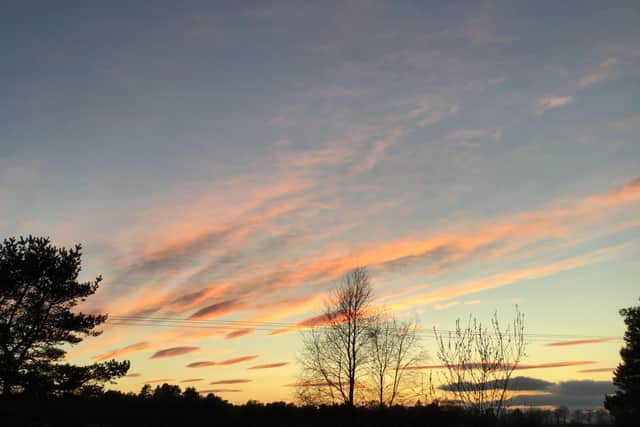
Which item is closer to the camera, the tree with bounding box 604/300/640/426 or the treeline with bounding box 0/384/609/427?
the treeline with bounding box 0/384/609/427

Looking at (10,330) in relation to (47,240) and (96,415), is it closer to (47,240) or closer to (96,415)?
(47,240)

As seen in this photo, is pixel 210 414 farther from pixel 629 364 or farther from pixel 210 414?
pixel 629 364

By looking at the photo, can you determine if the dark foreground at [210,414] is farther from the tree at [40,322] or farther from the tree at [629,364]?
the tree at [629,364]

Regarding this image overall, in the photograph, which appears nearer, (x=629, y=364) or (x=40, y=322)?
(x=40, y=322)

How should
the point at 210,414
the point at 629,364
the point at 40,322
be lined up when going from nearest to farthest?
the point at 40,322, the point at 629,364, the point at 210,414

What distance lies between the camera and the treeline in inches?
845

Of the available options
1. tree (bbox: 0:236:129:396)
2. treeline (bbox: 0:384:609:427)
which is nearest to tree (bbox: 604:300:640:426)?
treeline (bbox: 0:384:609:427)

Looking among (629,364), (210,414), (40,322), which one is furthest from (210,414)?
(629,364)

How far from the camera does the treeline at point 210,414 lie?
2147 cm

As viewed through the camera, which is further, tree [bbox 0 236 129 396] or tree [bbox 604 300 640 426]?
tree [bbox 604 300 640 426]

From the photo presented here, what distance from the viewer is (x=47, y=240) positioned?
30.0 meters

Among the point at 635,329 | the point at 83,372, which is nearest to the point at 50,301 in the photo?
the point at 83,372

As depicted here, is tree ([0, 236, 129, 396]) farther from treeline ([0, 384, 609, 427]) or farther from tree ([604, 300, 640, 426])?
tree ([604, 300, 640, 426])

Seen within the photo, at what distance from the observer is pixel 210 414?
5572cm
